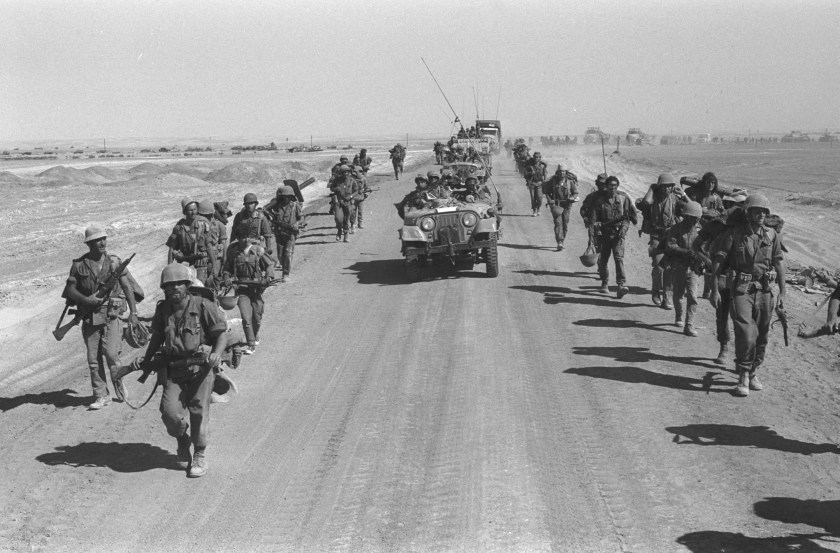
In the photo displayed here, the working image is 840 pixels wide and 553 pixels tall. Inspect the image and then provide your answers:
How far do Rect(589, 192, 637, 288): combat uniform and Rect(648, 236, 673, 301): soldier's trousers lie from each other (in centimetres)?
80

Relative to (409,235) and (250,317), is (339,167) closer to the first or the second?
(409,235)

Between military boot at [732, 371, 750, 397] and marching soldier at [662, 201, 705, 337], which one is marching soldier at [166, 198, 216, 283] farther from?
military boot at [732, 371, 750, 397]

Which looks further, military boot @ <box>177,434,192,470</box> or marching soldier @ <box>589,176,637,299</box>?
marching soldier @ <box>589,176,637,299</box>

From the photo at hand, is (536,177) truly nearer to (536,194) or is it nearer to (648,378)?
(536,194)

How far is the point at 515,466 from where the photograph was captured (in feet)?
25.6

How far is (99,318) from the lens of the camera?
975cm

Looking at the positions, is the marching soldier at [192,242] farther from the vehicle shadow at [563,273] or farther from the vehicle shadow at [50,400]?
the vehicle shadow at [563,273]

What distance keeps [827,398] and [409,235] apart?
847 cm

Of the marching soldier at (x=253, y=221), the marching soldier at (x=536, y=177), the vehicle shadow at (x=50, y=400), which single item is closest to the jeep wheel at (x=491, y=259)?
the marching soldier at (x=253, y=221)

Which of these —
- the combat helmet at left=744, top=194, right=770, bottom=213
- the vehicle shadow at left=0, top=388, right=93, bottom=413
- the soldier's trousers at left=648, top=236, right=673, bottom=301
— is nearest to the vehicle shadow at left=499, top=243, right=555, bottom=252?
the soldier's trousers at left=648, top=236, right=673, bottom=301

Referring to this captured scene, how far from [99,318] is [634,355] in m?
6.19

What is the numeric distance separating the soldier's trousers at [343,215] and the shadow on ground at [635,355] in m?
10.3

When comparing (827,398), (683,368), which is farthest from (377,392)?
(827,398)

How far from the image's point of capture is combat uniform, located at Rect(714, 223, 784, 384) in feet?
30.9
